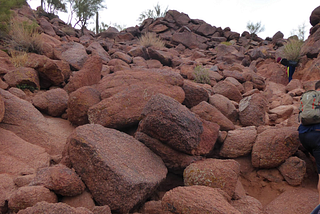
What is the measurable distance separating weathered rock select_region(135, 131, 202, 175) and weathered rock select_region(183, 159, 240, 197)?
15 centimetres

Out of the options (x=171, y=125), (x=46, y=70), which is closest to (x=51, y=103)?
(x=46, y=70)

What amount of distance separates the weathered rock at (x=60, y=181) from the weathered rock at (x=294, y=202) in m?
2.36

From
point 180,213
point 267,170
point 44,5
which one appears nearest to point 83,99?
point 180,213

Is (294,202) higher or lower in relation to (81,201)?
lower

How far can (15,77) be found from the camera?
481 centimetres

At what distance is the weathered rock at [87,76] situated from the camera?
487 centimetres

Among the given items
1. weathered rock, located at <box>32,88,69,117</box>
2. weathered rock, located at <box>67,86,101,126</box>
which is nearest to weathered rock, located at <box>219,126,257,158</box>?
weathered rock, located at <box>67,86,101,126</box>

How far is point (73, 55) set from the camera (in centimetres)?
751

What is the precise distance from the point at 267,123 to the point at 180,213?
3488 millimetres

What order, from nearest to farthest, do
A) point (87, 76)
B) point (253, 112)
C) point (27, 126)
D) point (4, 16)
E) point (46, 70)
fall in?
point (27, 126) → point (253, 112) → point (87, 76) → point (46, 70) → point (4, 16)

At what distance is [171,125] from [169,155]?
18.9 inches

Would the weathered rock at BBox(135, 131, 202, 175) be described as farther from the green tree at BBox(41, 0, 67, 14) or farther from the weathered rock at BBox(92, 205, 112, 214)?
the green tree at BBox(41, 0, 67, 14)

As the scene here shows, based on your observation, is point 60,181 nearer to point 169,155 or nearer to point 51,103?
point 169,155

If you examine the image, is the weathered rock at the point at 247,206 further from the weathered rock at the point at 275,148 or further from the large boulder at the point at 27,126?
the large boulder at the point at 27,126
